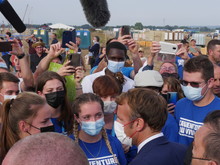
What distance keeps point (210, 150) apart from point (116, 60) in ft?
8.18

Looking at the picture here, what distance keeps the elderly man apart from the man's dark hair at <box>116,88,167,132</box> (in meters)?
0.36

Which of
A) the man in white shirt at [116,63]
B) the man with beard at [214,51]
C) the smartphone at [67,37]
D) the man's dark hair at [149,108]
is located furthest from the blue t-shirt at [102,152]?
the man with beard at [214,51]

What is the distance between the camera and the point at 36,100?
96.9 inches

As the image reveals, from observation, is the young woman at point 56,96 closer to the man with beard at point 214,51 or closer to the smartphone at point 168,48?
the smartphone at point 168,48

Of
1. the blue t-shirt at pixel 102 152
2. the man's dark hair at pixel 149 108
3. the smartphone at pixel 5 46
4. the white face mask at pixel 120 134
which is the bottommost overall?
the blue t-shirt at pixel 102 152

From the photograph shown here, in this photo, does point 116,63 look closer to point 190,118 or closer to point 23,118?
point 190,118

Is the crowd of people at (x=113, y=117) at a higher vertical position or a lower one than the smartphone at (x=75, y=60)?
lower

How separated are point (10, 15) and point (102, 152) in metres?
1.40

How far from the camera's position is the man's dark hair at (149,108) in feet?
7.01

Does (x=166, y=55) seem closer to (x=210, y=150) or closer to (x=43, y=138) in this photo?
(x=210, y=150)

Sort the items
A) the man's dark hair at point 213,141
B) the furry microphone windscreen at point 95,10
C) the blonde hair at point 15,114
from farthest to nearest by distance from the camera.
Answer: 1. the blonde hair at point 15,114
2. the man's dark hair at point 213,141
3. the furry microphone windscreen at point 95,10

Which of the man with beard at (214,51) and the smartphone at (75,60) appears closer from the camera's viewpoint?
the smartphone at (75,60)

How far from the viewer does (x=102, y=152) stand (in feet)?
8.42

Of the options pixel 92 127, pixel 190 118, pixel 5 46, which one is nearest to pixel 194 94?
pixel 190 118
